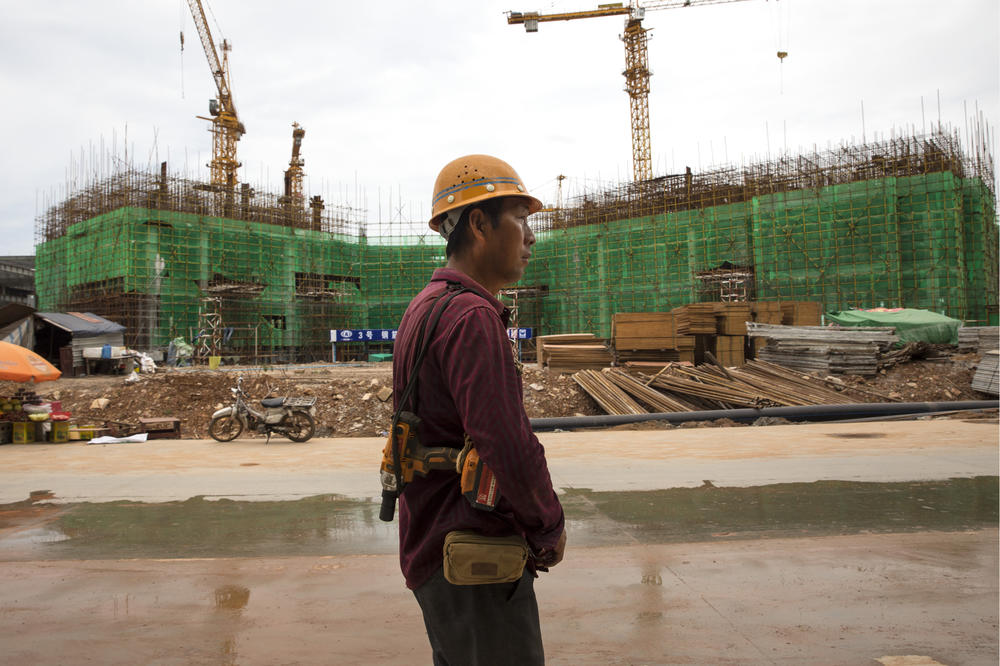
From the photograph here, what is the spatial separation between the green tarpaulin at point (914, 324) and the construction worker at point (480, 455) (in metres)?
22.0

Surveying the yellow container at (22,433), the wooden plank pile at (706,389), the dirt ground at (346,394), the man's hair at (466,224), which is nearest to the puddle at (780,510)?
the man's hair at (466,224)

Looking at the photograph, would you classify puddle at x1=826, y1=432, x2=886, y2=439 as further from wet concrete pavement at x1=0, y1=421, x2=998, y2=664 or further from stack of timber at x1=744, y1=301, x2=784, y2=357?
stack of timber at x1=744, y1=301, x2=784, y2=357

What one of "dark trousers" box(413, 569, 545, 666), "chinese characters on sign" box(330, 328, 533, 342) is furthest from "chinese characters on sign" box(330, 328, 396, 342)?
"dark trousers" box(413, 569, 545, 666)

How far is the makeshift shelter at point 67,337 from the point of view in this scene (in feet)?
78.3

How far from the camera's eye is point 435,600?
1.59 meters

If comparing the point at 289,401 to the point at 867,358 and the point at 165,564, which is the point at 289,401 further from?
the point at 867,358

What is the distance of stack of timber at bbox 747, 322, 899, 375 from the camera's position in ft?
52.3

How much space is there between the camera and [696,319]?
1797 cm

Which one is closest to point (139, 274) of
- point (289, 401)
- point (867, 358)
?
point (289, 401)

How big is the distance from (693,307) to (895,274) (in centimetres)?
1744

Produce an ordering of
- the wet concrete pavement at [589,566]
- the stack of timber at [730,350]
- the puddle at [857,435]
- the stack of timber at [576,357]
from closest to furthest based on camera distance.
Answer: the wet concrete pavement at [589,566], the puddle at [857,435], the stack of timber at [576,357], the stack of timber at [730,350]

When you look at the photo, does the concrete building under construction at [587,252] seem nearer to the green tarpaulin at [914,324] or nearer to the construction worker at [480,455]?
the green tarpaulin at [914,324]

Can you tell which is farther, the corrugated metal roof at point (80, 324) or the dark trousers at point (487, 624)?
the corrugated metal roof at point (80, 324)

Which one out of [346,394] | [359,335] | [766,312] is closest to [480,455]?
[346,394]
